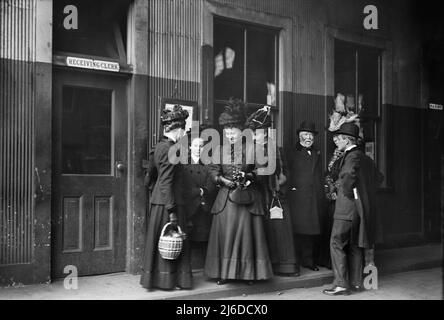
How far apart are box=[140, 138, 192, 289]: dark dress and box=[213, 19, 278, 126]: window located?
1.85 metres

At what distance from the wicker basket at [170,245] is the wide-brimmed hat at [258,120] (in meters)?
1.84

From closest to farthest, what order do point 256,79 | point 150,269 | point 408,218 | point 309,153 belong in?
point 150,269 < point 309,153 < point 256,79 < point 408,218

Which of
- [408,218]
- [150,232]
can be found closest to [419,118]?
[408,218]

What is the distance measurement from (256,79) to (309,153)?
4.83ft

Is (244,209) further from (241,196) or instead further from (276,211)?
(276,211)

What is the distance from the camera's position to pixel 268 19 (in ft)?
26.3

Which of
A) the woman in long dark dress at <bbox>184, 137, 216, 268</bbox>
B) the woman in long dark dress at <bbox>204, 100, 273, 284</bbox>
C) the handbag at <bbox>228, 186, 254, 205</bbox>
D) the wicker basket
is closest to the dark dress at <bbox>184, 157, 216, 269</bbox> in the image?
the woman in long dark dress at <bbox>184, 137, 216, 268</bbox>

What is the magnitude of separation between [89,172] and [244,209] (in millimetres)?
2043

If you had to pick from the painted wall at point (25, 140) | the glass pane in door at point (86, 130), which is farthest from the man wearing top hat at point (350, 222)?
the painted wall at point (25, 140)

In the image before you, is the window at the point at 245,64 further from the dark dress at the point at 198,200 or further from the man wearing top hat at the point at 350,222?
the man wearing top hat at the point at 350,222

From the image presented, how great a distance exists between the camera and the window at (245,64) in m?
7.56

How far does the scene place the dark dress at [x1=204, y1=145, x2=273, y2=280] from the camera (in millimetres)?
6211

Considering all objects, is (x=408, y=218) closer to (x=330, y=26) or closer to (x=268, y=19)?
(x=330, y=26)

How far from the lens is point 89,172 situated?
6559 millimetres
